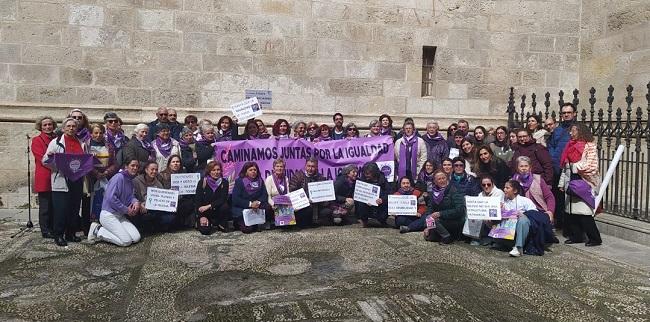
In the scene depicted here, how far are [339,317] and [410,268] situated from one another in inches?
69.9

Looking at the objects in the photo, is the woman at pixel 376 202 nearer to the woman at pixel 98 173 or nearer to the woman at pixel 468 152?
the woman at pixel 468 152

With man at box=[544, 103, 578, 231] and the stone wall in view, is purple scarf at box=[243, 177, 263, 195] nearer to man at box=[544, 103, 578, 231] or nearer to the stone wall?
the stone wall

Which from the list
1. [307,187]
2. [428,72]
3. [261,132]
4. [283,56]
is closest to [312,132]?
[261,132]

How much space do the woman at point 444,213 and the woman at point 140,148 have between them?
14.0 ft

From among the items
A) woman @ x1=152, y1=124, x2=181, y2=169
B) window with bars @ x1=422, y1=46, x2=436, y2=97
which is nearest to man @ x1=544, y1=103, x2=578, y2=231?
window with bars @ x1=422, y1=46, x2=436, y2=97

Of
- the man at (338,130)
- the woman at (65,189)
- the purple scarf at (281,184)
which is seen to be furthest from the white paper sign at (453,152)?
the woman at (65,189)

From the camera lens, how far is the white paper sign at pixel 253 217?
7777 millimetres

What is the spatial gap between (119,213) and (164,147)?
1398mm

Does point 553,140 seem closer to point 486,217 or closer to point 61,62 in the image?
point 486,217

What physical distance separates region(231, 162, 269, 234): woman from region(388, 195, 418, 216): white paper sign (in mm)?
1942

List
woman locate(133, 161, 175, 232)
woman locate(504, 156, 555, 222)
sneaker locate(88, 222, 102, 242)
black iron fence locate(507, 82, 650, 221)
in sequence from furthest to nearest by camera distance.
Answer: black iron fence locate(507, 82, 650, 221)
woman locate(133, 161, 175, 232)
woman locate(504, 156, 555, 222)
sneaker locate(88, 222, 102, 242)

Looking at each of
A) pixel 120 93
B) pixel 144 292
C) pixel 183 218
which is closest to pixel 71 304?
pixel 144 292

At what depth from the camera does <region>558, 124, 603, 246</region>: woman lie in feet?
23.4

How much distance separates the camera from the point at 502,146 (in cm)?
822
